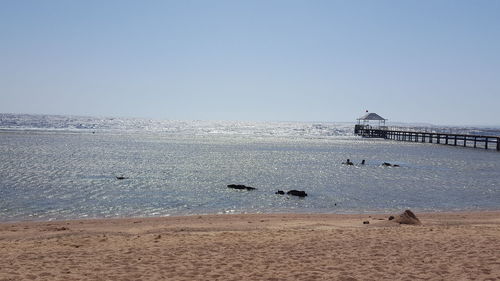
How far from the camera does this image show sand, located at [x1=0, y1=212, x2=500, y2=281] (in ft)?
29.6

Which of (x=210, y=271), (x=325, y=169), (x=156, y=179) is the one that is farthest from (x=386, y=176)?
(x=210, y=271)

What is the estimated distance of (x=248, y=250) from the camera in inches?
434

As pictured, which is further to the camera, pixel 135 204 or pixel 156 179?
pixel 156 179

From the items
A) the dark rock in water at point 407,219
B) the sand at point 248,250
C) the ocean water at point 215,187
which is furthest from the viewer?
the ocean water at point 215,187

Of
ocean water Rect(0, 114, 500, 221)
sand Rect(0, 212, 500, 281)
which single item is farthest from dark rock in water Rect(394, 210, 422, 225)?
ocean water Rect(0, 114, 500, 221)

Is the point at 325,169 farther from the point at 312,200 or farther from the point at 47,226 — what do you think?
the point at 47,226

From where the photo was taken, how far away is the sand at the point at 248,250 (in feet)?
29.6

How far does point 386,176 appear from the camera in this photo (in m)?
31.7

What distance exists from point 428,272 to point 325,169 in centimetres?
2622

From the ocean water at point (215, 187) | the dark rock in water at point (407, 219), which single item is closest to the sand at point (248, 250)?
the dark rock in water at point (407, 219)

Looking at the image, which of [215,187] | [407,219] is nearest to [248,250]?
[407,219]

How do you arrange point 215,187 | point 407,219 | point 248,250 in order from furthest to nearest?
1. point 215,187
2. point 407,219
3. point 248,250

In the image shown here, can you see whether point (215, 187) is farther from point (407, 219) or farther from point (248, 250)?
point (248, 250)

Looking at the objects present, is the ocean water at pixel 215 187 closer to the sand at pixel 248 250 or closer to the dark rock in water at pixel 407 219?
the sand at pixel 248 250
